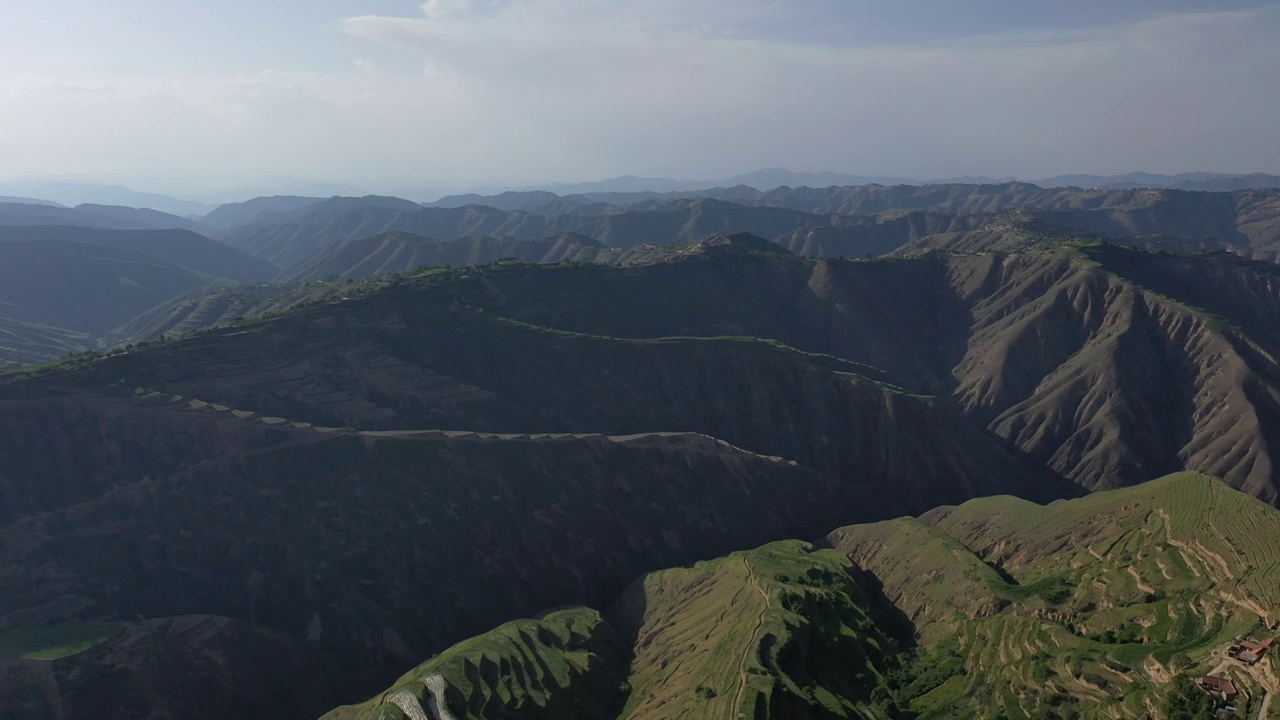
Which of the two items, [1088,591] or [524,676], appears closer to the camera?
[524,676]

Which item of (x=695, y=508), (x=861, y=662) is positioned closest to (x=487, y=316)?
(x=695, y=508)

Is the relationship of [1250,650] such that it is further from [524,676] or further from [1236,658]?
[524,676]

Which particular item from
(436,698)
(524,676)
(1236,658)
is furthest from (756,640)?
(1236,658)

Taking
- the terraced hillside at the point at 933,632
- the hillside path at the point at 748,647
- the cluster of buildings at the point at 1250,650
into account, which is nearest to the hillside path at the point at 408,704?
the terraced hillside at the point at 933,632

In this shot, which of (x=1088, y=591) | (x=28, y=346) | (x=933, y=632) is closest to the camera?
(x=1088, y=591)

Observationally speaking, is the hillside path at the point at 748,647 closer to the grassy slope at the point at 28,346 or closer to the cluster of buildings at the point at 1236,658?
the cluster of buildings at the point at 1236,658

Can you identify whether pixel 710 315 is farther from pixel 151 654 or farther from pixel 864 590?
pixel 151 654

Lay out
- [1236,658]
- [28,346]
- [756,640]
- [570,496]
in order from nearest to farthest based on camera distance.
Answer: [1236,658]
[756,640]
[570,496]
[28,346]
